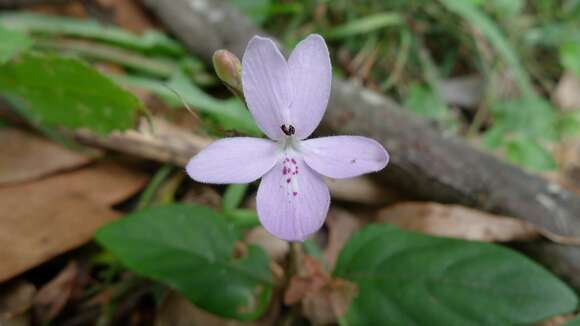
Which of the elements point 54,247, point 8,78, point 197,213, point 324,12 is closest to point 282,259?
point 197,213

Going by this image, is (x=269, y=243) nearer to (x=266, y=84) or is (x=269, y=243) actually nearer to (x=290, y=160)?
(x=290, y=160)

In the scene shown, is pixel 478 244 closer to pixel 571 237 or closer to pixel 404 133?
pixel 571 237

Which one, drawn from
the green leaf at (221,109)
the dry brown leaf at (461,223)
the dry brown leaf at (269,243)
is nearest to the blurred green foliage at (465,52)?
the green leaf at (221,109)

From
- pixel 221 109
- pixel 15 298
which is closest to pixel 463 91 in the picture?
pixel 221 109

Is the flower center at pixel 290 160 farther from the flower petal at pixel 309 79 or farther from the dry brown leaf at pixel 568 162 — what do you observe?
the dry brown leaf at pixel 568 162

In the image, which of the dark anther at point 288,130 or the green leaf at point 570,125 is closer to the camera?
the dark anther at point 288,130

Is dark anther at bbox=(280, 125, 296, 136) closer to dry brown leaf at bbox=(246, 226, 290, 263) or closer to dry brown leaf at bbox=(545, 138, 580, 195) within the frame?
dry brown leaf at bbox=(246, 226, 290, 263)
